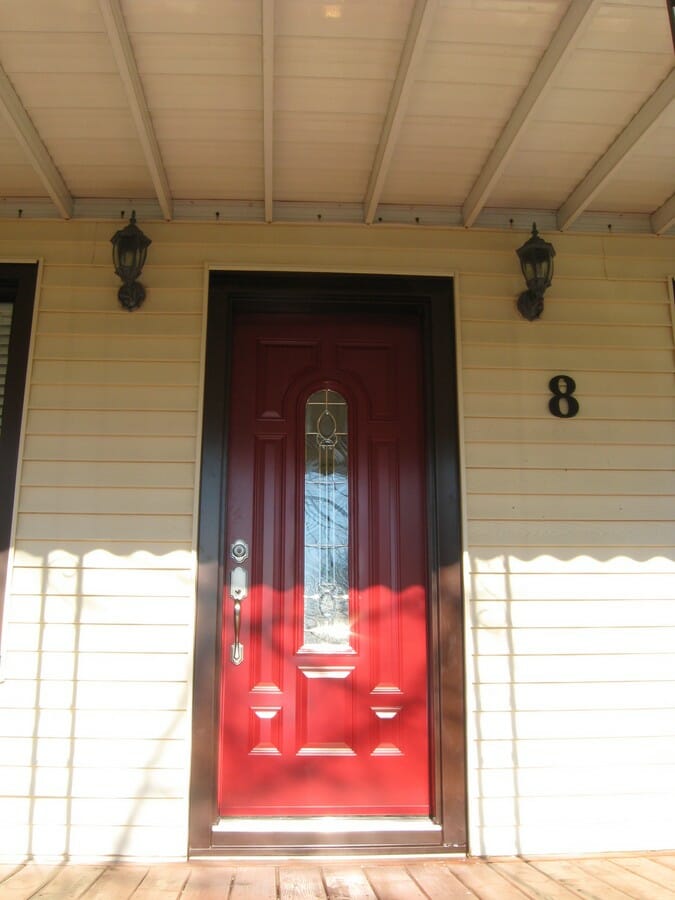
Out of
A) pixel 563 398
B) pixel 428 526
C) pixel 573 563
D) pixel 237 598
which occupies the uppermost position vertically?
pixel 563 398

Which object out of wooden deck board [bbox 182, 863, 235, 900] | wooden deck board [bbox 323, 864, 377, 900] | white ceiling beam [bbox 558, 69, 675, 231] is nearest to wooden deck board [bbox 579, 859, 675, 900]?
wooden deck board [bbox 323, 864, 377, 900]

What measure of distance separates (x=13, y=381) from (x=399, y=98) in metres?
1.77

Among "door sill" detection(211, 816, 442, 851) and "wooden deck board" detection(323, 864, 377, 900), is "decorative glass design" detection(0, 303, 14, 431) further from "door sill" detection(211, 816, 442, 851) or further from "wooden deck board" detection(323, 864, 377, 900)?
"wooden deck board" detection(323, 864, 377, 900)

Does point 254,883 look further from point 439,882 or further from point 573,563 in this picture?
point 573,563

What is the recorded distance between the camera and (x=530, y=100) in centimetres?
203

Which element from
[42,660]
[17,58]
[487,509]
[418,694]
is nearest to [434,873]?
[418,694]

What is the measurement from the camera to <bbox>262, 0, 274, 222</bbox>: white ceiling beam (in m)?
1.75

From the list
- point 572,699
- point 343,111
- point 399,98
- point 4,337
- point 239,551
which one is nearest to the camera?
point 399,98

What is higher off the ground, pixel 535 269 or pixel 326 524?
pixel 535 269

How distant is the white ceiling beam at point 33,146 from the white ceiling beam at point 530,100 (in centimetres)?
163

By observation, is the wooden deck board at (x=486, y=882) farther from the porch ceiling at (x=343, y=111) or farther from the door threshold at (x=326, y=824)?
the porch ceiling at (x=343, y=111)

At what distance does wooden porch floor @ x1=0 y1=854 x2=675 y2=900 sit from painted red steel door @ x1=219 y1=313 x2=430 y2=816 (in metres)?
0.22

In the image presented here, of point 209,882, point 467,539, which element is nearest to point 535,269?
point 467,539

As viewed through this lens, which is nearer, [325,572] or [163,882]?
[163,882]
